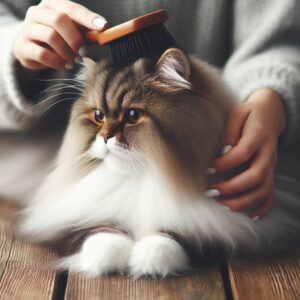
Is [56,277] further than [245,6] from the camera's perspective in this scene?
No

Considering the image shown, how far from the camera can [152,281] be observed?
592 mm

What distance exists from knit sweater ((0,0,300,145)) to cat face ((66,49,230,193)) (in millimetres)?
79

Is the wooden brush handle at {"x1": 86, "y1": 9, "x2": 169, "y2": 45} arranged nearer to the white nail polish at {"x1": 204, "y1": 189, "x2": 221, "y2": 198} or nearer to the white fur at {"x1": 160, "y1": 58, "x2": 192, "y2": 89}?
the white fur at {"x1": 160, "y1": 58, "x2": 192, "y2": 89}

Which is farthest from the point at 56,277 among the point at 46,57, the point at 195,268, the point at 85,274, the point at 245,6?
the point at 245,6

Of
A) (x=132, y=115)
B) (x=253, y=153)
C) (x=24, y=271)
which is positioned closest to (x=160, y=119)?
(x=132, y=115)

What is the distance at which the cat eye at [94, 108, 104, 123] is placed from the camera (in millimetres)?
636

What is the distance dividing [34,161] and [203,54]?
276 millimetres

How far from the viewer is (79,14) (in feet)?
2.04

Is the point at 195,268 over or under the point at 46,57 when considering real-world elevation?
under

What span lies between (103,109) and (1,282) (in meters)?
0.23

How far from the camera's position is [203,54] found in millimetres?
729

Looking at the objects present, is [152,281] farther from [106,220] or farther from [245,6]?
[245,6]

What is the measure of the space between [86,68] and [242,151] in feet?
0.72

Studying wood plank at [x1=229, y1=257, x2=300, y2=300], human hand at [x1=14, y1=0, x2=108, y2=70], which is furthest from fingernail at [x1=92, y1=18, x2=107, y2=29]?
wood plank at [x1=229, y1=257, x2=300, y2=300]
